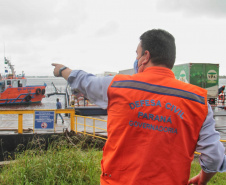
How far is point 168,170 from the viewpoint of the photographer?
1408mm

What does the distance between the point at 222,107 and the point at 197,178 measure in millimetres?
22749

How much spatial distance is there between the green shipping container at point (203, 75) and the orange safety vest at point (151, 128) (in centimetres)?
1849

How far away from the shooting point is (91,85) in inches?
59.6

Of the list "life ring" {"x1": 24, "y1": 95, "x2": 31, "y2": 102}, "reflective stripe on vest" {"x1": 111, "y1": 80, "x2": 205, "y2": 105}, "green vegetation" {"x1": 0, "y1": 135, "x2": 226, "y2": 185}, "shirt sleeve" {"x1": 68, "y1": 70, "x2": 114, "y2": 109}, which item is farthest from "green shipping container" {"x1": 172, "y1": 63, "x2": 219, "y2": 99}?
"life ring" {"x1": 24, "y1": 95, "x2": 31, "y2": 102}

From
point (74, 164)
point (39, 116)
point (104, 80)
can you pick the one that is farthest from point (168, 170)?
point (39, 116)

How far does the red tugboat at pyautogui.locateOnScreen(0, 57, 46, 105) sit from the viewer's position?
3259 cm

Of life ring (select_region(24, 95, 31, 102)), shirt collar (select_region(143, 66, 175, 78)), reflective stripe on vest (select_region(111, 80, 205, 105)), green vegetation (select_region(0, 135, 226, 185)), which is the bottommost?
life ring (select_region(24, 95, 31, 102))

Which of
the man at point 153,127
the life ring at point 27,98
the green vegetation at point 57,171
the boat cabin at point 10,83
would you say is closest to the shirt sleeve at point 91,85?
the man at point 153,127

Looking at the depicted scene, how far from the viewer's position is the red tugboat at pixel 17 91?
3259cm

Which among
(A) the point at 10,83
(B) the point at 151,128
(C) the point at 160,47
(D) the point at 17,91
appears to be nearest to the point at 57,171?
(B) the point at 151,128

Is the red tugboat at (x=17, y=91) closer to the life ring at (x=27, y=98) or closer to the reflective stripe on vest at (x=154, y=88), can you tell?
the life ring at (x=27, y=98)

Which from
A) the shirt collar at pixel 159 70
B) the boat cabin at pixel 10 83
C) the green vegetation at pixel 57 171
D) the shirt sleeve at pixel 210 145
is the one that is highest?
the shirt collar at pixel 159 70

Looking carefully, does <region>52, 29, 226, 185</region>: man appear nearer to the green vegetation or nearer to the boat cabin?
the green vegetation

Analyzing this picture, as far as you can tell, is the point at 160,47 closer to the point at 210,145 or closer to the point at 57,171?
the point at 210,145
